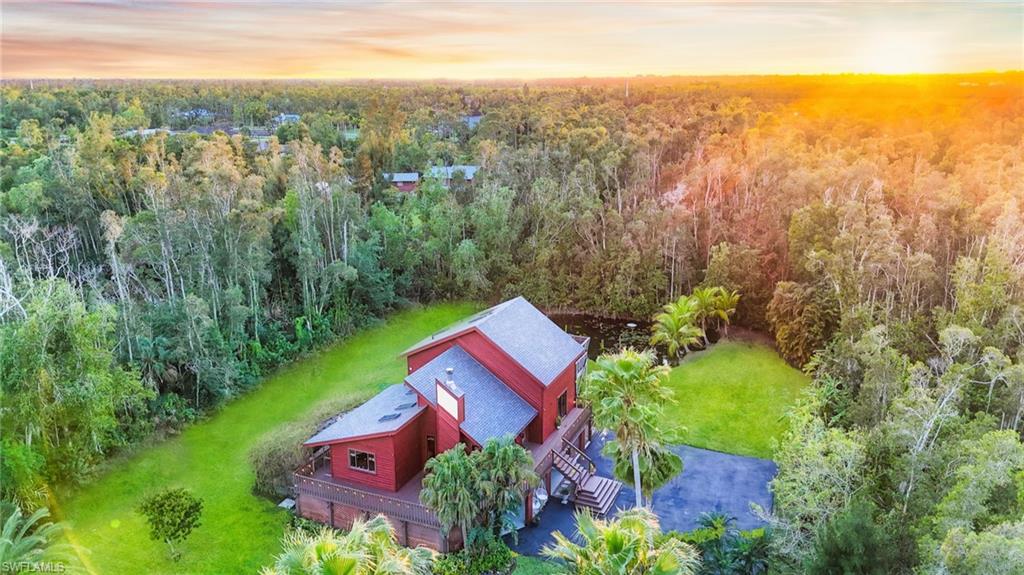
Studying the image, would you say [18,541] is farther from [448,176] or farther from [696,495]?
[448,176]

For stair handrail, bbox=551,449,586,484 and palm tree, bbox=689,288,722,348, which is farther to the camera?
palm tree, bbox=689,288,722,348

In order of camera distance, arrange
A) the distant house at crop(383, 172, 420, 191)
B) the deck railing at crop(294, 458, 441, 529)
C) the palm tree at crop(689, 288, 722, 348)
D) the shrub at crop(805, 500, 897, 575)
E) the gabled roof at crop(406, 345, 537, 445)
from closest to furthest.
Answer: the shrub at crop(805, 500, 897, 575) < the deck railing at crop(294, 458, 441, 529) < the gabled roof at crop(406, 345, 537, 445) < the palm tree at crop(689, 288, 722, 348) < the distant house at crop(383, 172, 420, 191)

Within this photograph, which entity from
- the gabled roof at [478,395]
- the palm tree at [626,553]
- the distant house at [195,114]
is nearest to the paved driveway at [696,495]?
the gabled roof at [478,395]

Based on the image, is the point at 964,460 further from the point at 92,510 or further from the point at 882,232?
the point at 92,510

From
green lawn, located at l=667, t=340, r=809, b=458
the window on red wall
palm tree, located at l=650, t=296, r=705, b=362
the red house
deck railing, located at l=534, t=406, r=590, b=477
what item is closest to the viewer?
the red house

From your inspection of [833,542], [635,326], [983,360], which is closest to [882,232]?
[983,360]

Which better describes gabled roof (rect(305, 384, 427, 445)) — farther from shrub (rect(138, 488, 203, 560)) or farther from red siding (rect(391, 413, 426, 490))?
shrub (rect(138, 488, 203, 560))

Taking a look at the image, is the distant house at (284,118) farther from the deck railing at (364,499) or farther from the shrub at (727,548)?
the shrub at (727,548)

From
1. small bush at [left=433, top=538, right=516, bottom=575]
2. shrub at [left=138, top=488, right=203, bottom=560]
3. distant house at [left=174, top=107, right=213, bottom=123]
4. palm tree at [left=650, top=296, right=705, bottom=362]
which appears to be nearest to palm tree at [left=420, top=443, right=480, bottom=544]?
small bush at [left=433, top=538, right=516, bottom=575]
